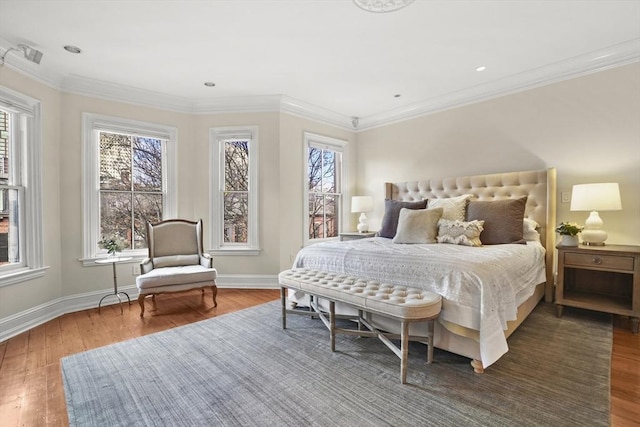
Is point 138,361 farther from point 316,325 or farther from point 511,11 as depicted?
point 511,11

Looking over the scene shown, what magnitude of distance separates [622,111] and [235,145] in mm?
4496

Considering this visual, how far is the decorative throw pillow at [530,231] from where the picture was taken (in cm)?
325

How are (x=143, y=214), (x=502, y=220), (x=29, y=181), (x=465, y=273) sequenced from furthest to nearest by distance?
(x=143, y=214)
(x=502, y=220)
(x=29, y=181)
(x=465, y=273)

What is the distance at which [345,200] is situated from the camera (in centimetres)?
525

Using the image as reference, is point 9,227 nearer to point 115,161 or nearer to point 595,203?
point 115,161

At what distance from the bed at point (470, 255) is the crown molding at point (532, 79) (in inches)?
40.8

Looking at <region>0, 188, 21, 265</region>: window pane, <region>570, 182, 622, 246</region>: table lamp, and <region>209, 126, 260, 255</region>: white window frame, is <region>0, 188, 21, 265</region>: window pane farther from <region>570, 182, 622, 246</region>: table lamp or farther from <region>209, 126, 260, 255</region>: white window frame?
<region>570, 182, 622, 246</region>: table lamp

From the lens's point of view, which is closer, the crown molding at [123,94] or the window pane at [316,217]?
the crown molding at [123,94]

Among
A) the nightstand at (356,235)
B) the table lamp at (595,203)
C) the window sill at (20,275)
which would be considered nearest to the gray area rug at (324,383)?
the table lamp at (595,203)

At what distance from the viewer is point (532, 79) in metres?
3.46

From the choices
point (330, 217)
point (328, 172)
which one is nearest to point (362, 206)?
point (330, 217)

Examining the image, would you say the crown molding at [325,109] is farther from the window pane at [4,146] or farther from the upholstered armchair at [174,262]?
the upholstered armchair at [174,262]

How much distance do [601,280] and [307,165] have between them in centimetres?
374

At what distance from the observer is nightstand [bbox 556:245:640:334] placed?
257 cm
